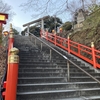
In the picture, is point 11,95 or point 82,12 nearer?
point 11,95

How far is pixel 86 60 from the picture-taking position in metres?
8.31

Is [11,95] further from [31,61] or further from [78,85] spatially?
[31,61]

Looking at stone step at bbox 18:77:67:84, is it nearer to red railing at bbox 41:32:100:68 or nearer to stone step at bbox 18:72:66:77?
stone step at bbox 18:72:66:77

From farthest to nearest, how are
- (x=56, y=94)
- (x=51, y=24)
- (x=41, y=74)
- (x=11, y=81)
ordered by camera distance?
(x=51, y=24) < (x=41, y=74) < (x=56, y=94) < (x=11, y=81)

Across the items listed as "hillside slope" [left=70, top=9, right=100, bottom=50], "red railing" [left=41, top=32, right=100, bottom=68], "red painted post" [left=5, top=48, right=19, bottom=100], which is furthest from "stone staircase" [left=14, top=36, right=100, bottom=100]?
"hillside slope" [left=70, top=9, right=100, bottom=50]

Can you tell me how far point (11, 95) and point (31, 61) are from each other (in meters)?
3.85

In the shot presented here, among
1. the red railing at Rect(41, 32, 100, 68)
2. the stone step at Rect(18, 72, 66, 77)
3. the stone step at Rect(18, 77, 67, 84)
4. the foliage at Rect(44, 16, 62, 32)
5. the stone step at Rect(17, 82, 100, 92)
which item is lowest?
the stone step at Rect(17, 82, 100, 92)

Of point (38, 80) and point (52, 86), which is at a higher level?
point (38, 80)

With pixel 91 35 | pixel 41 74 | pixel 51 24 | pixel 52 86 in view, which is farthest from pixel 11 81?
pixel 51 24

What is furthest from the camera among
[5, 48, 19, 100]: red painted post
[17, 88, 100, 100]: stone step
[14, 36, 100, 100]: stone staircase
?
[14, 36, 100, 100]: stone staircase

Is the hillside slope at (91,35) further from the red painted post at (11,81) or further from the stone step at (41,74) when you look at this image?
the red painted post at (11,81)

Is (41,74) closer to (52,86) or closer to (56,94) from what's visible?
(52,86)

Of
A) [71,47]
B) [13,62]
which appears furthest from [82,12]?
[13,62]

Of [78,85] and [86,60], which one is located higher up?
[86,60]
